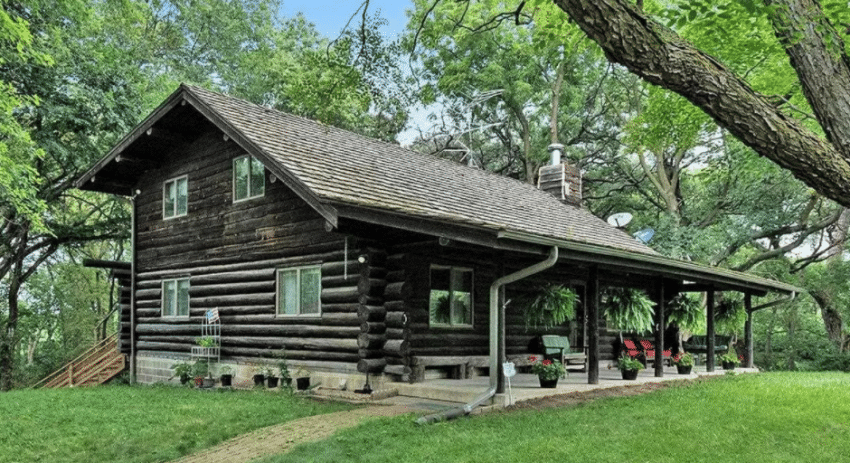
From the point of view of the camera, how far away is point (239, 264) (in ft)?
44.3

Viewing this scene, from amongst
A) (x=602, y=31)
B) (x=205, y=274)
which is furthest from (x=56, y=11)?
(x=602, y=31)

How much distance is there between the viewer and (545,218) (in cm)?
1623

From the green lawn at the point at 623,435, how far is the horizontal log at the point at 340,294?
3.09 metres

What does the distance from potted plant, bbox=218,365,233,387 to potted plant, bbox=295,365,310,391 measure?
1.82 m

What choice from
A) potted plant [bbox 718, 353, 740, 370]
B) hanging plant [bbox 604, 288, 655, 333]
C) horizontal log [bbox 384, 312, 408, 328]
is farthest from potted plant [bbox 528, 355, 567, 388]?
potted plant [bbox 718, 353, 740, 370]

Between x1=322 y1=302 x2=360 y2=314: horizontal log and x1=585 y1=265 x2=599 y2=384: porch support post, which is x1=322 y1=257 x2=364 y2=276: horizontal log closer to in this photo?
x1=322 y1=302 x2=360 y2=314: horizontal log

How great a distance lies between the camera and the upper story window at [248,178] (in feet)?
43.5

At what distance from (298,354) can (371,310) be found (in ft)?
7.04

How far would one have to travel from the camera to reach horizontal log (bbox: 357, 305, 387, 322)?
35.7 feet

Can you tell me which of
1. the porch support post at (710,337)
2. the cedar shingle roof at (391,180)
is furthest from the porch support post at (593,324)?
the porch support post at (710,337)

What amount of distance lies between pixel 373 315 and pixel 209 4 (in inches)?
829

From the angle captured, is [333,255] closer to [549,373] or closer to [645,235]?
[549,373]

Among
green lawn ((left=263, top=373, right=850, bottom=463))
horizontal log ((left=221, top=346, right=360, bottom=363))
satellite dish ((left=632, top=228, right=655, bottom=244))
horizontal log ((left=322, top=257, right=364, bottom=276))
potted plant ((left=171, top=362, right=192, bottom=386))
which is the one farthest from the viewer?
satellite dish ((left=632, top=228, right=655, bottom=244))

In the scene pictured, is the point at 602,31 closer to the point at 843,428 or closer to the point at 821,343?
the point at 843,428
